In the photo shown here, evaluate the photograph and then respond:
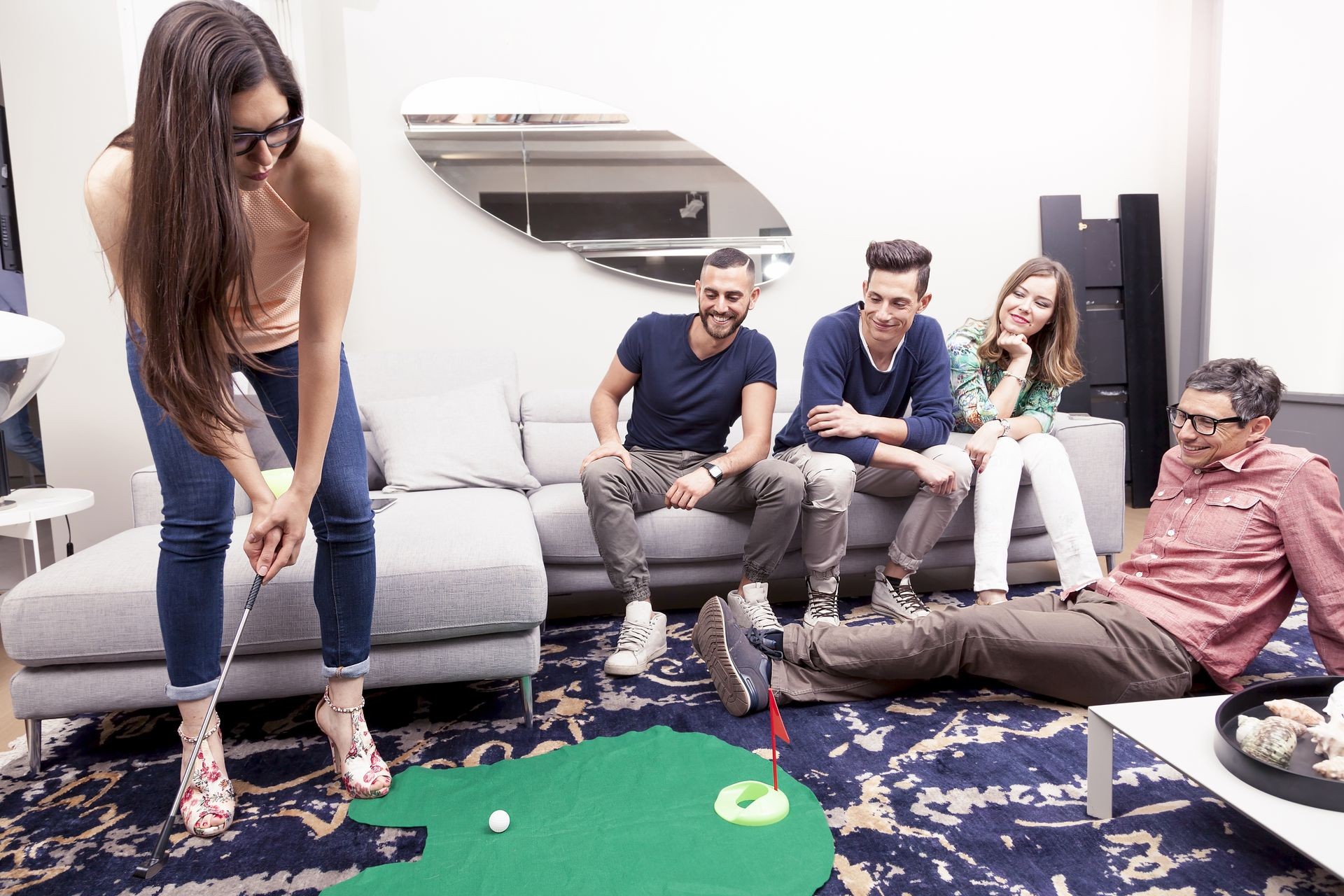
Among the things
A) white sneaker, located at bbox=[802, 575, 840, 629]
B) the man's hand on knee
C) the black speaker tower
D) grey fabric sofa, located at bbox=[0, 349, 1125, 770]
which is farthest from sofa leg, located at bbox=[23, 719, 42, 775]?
the black speaker tower

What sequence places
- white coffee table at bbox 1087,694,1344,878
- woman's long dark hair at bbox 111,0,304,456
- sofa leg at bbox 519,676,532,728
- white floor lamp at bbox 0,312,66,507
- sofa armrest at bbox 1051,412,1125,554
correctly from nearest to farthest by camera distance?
woman's long dark hair at bbox 111,0,304,456 < white coffee table at bbox 1087,694,1344,878 < sofa leg at bbox 519,676,532,728 < white floor lamp at bbox 0,312,66,507 < sofa armrest at bbox 1051,412,1125,554

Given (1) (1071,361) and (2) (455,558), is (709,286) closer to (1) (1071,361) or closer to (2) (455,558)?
(2) (455,558)

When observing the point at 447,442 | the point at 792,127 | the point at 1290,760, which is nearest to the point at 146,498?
the point at 447,442

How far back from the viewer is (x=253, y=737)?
1.58 meters

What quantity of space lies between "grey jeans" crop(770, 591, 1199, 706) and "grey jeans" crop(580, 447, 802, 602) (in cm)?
40

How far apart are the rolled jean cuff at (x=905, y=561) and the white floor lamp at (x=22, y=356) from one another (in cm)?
213

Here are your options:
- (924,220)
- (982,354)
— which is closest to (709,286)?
(982,354)

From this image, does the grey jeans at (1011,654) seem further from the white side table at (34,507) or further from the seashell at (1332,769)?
the white side table at (34,507)

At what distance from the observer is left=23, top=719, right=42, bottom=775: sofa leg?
1.47 meters

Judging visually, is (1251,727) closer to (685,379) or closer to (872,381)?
(872,381)

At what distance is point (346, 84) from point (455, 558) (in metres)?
2.29

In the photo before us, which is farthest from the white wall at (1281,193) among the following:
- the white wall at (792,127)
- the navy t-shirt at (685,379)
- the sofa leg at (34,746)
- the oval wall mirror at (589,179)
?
the sofa leg at (34,746)

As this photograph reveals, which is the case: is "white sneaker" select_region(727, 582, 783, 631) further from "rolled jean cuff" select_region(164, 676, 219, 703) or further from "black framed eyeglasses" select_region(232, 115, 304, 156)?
→ "black framed eyeglasses" select_region(232, 115, 304, 156)

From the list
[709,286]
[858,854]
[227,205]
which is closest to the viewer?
[227,205]
